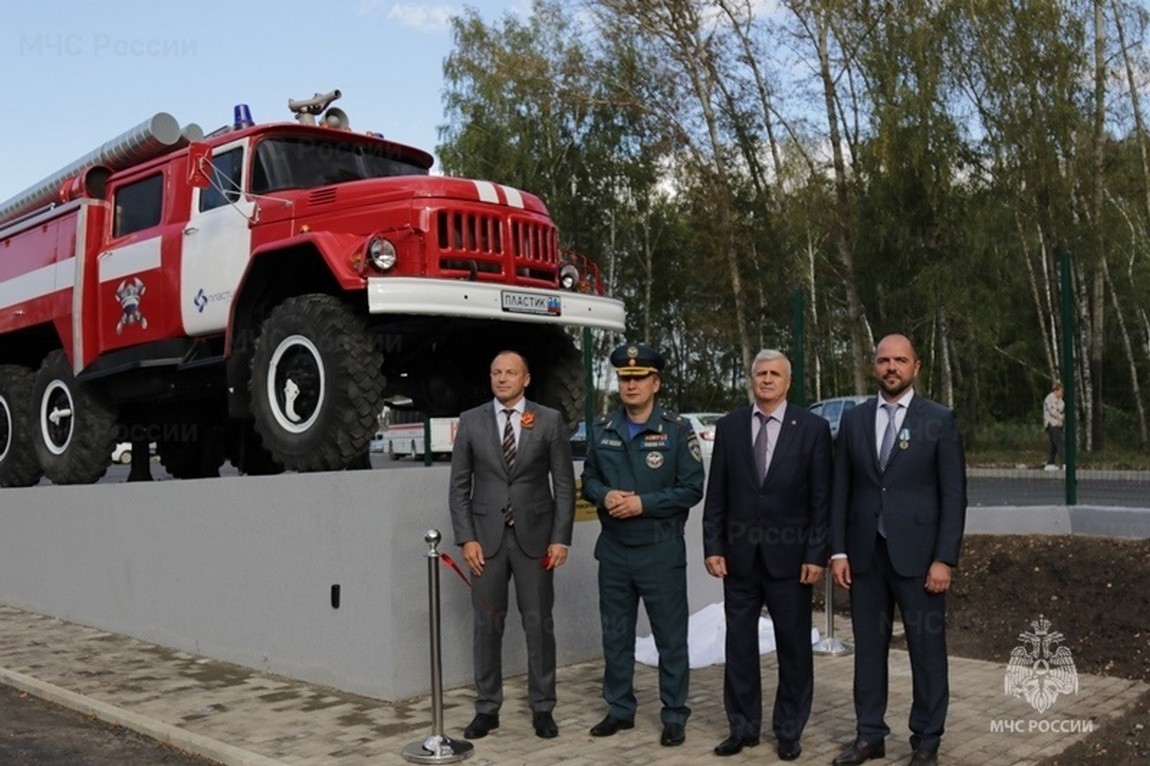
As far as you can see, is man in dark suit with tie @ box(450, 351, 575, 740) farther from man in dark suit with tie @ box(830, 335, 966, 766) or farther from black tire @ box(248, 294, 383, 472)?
man in dark suit with tie @ box(830, 335, 966, 766)


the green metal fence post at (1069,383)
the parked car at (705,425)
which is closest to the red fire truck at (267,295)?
the green metal fence post at (1069,383)

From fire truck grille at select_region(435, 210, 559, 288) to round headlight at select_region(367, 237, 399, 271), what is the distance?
324 millimetres

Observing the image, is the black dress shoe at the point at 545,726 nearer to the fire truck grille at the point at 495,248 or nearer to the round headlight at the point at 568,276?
the fire truck grille at the point at 495,248

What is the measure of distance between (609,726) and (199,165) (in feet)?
16.0

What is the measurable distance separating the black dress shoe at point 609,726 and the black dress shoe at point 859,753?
1.08m

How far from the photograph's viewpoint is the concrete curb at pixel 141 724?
18.4 feet

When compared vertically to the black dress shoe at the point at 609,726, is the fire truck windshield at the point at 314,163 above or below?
above

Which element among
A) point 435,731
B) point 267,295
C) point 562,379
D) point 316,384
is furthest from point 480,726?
point 267,295

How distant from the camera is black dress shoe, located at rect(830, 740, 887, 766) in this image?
518 centimetres

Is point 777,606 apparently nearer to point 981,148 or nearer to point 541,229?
point 541,229

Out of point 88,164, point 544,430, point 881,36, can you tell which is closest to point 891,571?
point 544,430

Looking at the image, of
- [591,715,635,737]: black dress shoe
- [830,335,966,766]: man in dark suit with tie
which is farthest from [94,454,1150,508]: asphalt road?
[830,335,966,766]: man in dark suit with tie

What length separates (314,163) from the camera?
326 inches

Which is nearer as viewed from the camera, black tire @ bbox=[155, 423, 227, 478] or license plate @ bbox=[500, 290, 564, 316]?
license plate @ bbox=[500, 290, 564, 316]
